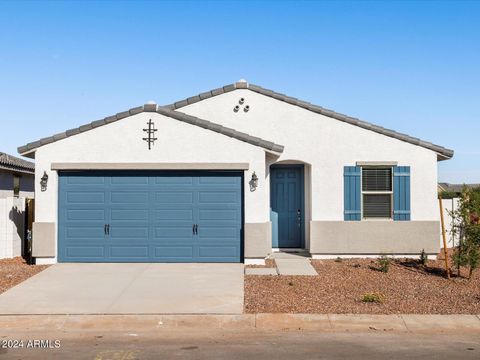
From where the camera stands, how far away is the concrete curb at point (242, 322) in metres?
8.55

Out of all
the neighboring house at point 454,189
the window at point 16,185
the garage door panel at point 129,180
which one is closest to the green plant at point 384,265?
the neighboring house at point 454,189

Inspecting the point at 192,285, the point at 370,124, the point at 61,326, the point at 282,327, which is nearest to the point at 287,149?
the point at 370,124

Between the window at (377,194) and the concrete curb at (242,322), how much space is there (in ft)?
19.7

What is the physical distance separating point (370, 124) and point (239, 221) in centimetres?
463

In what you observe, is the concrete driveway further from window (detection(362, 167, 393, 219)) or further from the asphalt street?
window (detection(362, 167, 393, 219))

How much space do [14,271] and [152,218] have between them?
3.49 metres

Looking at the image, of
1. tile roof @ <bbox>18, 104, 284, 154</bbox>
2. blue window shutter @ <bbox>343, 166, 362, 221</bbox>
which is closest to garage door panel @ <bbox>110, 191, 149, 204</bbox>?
tile roof @ <bbox>18, 104, 284, 154</bbox>

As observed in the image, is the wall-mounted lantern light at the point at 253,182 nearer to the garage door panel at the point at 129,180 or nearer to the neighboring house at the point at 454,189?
the garage door panel at the point at 129,180

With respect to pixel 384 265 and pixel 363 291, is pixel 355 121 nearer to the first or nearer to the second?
pixel 384 265

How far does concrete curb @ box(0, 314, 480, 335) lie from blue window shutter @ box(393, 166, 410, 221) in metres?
5.91

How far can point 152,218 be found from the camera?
1371 centimetres

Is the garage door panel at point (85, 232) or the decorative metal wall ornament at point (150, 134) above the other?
the decorative metal wall ornament at point (150, 134)

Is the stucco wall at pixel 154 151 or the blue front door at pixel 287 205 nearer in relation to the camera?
the stucco wall at pixel 154 151

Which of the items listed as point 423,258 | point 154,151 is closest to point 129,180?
point 154,151
